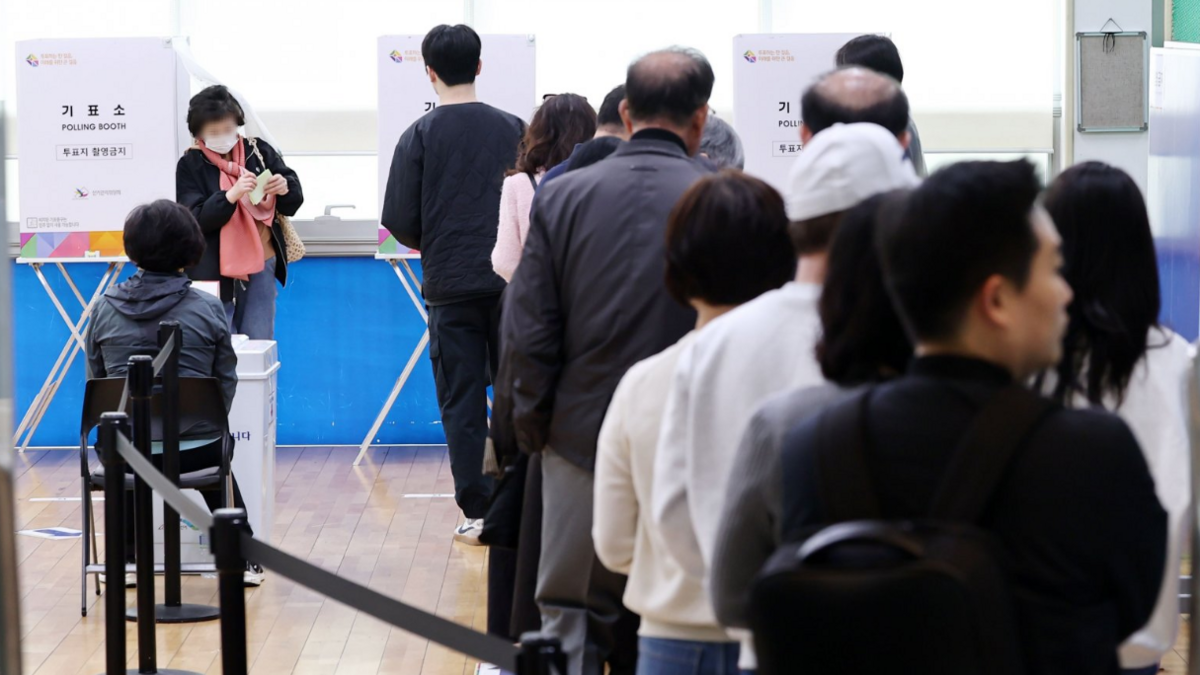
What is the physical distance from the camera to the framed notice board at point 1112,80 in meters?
7.37

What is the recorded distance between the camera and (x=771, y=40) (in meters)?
6.41

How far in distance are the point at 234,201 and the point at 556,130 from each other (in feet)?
7.69

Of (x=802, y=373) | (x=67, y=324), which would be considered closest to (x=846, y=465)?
(x=802, y=373)

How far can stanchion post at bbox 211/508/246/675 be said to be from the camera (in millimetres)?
2186

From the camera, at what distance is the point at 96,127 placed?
6.51 meters

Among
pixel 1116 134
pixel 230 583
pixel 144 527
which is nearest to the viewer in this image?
pixel 230 583

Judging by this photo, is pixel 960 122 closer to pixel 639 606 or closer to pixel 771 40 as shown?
pixel 771 40

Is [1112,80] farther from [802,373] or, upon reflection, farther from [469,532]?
[802,373]

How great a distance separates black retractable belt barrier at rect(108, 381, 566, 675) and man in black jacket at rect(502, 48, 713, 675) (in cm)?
65

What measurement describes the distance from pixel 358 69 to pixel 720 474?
6.21m

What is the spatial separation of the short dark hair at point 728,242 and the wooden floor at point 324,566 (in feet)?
6.62

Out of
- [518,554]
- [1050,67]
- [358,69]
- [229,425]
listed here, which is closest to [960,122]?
[1050,67]

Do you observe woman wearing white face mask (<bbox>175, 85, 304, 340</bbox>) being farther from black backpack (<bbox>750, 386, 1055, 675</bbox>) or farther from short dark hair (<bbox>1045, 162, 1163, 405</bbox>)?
black backpack (<bbox>750, 386, 1055, 675</bbox>)

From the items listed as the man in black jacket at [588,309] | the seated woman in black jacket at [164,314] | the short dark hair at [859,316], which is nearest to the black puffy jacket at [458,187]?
the seated woman in black jacket at [164,314]
